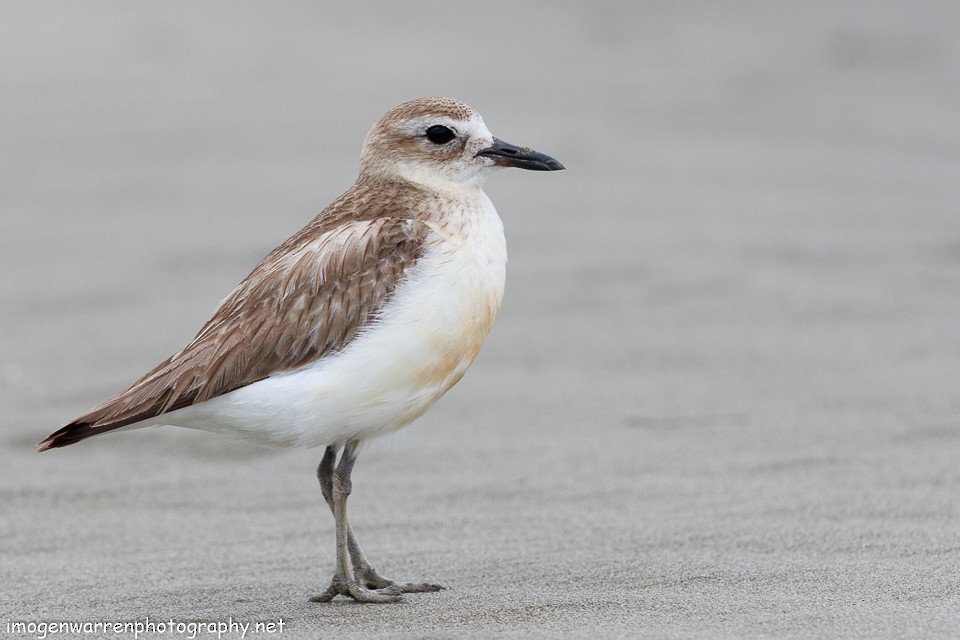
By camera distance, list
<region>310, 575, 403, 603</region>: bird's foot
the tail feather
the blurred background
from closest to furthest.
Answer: the tail feather
<region>310, 575, 403, 603</region>: bird's foot
the blurred background

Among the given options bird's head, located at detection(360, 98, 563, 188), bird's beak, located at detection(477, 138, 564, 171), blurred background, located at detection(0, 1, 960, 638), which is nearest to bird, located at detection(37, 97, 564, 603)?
bird's head, located at detection(360, 98, 563, 188)

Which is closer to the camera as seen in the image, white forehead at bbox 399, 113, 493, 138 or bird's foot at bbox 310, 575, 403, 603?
bird's foot at bbox 310, 575, 403, 603

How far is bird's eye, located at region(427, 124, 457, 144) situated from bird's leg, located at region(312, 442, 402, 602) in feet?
3.61

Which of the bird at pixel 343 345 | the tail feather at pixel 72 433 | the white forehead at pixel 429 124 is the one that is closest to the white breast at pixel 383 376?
the bird at pixel 343 345

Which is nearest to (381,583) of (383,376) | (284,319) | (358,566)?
(358,566)

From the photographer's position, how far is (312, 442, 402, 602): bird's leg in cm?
475

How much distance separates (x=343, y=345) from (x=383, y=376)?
0.56 feet

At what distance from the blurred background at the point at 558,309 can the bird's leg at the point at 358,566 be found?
163 mm

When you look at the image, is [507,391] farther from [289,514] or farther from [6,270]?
[6,270]

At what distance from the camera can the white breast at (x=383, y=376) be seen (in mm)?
4645

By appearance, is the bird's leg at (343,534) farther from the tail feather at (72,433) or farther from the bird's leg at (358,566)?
the tail feather at (72,433)

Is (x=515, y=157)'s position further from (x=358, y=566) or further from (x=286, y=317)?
(x=358, y=566)

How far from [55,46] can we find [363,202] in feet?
26.2

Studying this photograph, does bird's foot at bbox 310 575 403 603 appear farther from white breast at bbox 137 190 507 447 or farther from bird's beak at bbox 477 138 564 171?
bird's beak at bbox 477 138 564 171
